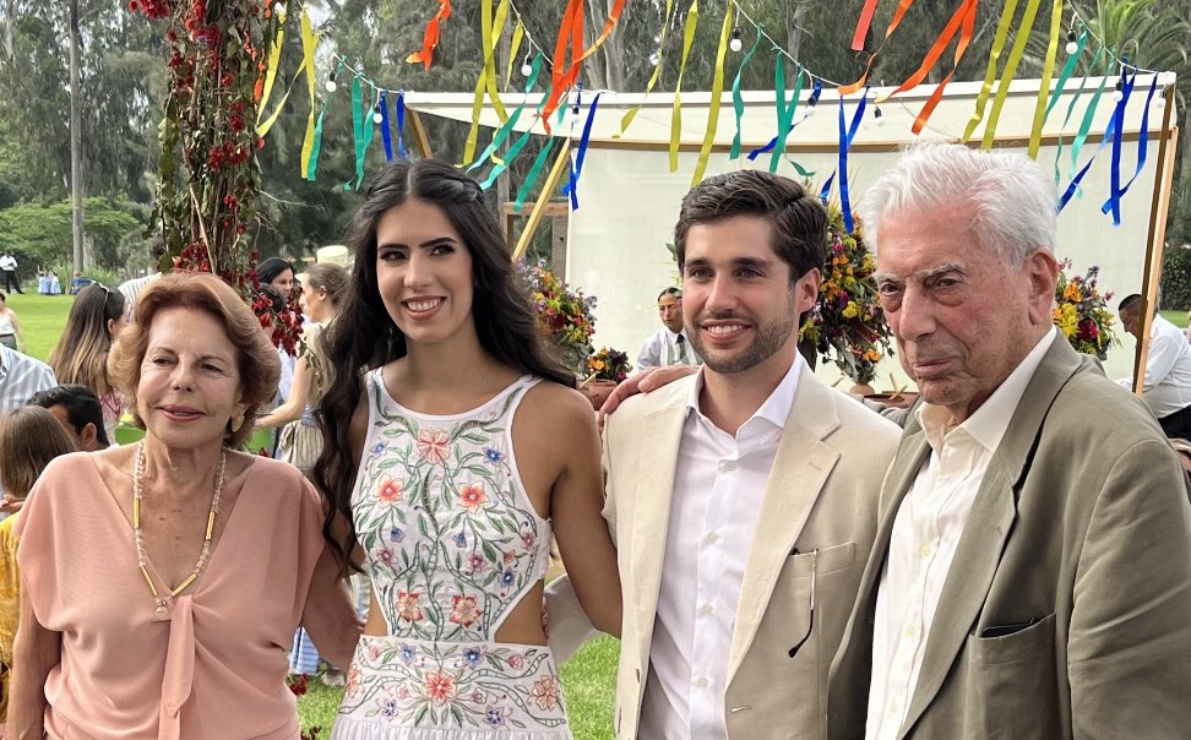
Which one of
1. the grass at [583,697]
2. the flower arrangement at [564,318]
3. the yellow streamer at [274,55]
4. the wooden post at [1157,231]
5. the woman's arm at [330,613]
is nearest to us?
the woman's arm at [330,613]

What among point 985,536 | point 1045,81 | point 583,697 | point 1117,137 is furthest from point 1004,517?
point 1117,137

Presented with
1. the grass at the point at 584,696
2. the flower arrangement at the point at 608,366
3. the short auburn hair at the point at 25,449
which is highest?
the short auburn hair at the point at 25,449

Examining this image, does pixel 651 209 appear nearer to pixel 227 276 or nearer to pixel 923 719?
pixel 227 276

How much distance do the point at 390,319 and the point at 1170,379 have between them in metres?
7.87

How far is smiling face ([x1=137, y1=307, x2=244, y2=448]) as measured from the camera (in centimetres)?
269

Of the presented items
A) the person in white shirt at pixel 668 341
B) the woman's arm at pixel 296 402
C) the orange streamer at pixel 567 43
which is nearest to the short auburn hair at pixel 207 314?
the orange streamer at pixel 567 43

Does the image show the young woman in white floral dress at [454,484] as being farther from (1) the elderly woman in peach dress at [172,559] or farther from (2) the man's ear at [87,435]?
(2) the man's ear at [87,435]

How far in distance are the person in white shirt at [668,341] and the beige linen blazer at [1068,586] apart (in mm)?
6044

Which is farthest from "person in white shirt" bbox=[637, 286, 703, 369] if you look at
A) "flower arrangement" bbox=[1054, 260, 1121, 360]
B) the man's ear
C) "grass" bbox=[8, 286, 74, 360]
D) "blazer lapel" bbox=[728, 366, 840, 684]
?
"grass" bbox=[8, 286, 74, 360]

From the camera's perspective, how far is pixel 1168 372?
923cm

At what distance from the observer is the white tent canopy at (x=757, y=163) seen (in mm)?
8227

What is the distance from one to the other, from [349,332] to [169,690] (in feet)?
3.05

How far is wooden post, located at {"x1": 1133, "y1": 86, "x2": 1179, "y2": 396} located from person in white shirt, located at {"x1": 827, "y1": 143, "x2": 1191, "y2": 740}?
18.3 feet

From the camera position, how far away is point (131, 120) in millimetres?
46469
